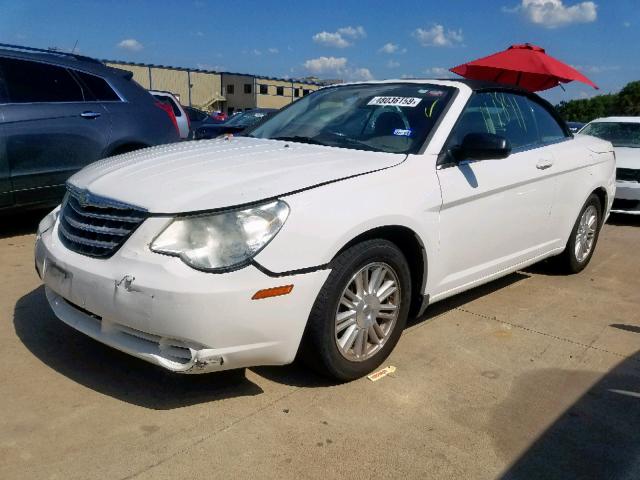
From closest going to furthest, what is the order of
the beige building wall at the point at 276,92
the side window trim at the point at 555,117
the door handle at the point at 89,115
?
the side window trim at the point at 555,117 → the door handle at the point at 89,115 → the beige building wall at the point at 276,92

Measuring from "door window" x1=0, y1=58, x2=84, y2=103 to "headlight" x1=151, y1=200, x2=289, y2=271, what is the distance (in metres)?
3.59

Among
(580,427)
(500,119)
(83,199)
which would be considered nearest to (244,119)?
(500,119)

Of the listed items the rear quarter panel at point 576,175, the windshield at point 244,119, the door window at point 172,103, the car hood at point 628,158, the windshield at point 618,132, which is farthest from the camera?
the windshield at point 244,119

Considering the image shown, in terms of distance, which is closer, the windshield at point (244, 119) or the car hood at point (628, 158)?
the car hood at point (628, 158)

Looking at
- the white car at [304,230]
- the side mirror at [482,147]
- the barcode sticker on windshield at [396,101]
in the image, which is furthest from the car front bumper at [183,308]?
the barcode sticker on windshield at [396,101]

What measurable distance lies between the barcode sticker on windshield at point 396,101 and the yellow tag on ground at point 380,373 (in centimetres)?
159

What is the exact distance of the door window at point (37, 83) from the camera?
503 cm

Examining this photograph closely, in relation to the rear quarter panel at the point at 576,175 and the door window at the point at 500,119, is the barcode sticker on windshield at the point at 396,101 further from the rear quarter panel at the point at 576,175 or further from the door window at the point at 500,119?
the rear quarter panel at the point at 576,175

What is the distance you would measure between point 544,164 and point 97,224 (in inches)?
116

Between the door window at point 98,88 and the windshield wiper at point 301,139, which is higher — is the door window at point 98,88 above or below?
above

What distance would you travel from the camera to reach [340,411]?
2615 millimetres

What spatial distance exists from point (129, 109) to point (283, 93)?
5857 centimetres

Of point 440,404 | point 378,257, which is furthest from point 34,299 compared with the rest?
point 440,404

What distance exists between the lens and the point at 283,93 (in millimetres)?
62375
